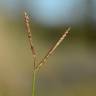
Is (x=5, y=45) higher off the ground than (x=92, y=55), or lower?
higher

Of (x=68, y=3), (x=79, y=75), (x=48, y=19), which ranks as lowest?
(x=48, y=19)

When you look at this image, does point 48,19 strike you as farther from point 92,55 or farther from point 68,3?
point 92,55

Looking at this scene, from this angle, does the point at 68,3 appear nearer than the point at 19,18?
No

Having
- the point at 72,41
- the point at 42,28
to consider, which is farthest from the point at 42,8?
the point at 72,41

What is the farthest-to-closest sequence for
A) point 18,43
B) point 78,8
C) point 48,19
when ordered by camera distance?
point 48,19 < point 78,8 < point 18,43

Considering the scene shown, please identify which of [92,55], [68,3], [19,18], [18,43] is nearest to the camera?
[18,43]

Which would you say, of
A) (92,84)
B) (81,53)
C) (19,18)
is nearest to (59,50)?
(81,53)

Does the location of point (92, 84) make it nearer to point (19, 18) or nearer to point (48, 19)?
point (19, 18)
